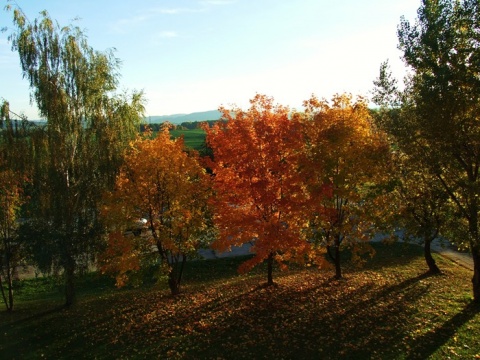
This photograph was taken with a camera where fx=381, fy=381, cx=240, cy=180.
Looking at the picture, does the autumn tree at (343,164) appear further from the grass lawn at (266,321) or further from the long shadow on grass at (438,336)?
the long shadow on grass at (438,336)

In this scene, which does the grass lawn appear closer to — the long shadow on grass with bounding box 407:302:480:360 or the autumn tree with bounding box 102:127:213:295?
the long shadow on grass with bounding box 407:302:480:360

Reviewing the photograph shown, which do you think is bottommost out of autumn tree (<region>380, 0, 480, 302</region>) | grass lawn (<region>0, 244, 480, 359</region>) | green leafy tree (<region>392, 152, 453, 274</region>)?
grass lawn (<region>0, 244, 480, 359</region>)

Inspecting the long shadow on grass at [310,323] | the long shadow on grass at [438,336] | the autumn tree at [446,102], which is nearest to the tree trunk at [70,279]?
the long shadow on grass at [310,323]

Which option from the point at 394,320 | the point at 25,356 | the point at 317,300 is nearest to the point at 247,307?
the point at 317,300

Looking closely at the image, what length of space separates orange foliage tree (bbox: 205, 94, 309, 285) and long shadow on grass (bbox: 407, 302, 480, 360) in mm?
5118

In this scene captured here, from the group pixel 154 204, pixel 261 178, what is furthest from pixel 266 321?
pixel 154 204

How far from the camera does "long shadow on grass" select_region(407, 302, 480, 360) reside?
36.7ft

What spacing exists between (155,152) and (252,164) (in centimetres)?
412

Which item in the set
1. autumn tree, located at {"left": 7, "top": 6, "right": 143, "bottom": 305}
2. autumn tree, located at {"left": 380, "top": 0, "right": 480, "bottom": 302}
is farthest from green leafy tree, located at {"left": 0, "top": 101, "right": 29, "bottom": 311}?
autumn tree, located at {"left": 380, "top": 0, "right": 480, "bottom": 302}

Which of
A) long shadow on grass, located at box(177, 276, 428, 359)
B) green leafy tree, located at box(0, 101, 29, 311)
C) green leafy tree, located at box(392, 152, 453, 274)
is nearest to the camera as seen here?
long shadow on grass, located at box(177, 276, 428, 359)

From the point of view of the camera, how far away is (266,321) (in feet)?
45.3

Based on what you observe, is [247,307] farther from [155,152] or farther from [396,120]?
[396,120]

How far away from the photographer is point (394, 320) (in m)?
13.5

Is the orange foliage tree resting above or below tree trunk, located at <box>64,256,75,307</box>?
above
